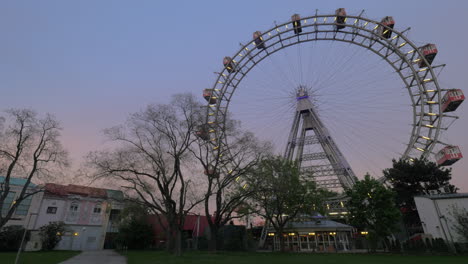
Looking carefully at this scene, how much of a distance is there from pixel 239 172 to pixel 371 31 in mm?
26970

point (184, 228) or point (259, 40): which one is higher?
point (259, 40)

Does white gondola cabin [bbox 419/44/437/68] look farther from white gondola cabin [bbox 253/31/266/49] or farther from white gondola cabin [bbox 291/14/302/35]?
white gondola cabin [bbox 253/31/266/49]

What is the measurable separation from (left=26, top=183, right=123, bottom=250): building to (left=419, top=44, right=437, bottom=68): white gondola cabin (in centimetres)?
4486

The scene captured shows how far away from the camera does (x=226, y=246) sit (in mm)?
32375

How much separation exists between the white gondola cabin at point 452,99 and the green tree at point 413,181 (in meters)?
6.81

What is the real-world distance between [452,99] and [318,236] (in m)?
23.4

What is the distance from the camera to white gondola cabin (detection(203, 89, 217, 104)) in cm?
3875

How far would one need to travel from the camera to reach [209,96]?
Answer: 39062 millimetres

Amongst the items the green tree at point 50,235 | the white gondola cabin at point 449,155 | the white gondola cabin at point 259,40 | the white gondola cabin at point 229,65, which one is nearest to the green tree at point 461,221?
the white gondola cabin at point 449,155

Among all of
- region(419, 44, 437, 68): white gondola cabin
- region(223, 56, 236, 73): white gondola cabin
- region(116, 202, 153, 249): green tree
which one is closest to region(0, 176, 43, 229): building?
region(116, 202, 153, 249): green tree

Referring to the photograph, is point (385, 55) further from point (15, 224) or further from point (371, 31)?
point (15, 224)

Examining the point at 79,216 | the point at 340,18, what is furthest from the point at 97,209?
the point at 340,18

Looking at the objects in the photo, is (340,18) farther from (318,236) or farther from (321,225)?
(318,236)

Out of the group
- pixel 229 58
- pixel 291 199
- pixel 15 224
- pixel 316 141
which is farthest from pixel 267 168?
pixel 15 224
